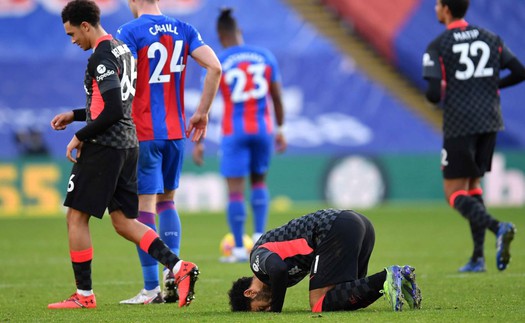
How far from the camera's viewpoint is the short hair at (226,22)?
35.0 ft

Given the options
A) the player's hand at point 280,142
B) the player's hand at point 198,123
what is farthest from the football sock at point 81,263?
the player's hand at point 280,142

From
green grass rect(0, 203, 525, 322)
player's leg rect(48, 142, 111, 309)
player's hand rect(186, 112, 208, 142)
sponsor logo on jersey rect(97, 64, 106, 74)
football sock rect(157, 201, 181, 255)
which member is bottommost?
green grass rect(0, 203, 525, 322)

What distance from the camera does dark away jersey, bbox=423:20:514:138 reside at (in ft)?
28.5

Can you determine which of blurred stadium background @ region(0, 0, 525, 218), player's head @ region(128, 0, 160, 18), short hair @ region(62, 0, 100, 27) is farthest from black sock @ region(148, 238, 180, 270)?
blurred stadium background @ region(0, 0, 525, 218)

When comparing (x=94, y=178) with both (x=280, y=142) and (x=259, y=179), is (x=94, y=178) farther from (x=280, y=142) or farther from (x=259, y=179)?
(x=280, y=142)

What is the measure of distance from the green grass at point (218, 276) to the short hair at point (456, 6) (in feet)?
7.44

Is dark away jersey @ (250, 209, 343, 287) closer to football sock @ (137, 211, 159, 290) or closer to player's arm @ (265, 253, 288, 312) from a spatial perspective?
player's arm @ (265, 253, 288, 312)

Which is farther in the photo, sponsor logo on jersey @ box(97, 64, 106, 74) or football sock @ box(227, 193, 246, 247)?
football sock @ box(227, 193, 246, 247)

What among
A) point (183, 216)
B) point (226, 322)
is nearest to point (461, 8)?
point (226, 322)

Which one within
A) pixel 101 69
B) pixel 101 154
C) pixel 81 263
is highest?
pixel 101 69

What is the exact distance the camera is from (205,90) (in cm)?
688

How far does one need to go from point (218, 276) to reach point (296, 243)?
2.88 m

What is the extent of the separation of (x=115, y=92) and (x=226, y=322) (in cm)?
159

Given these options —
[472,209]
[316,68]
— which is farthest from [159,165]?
[316,68]
